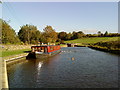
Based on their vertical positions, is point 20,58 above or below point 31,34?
below

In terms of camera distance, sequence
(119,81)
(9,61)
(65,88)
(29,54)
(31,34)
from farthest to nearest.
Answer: (31,34)
(29,54)
(9,61)
(119,81)
(65,88)

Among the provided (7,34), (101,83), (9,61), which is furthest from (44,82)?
(7,34)

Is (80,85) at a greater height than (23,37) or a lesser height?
lesser

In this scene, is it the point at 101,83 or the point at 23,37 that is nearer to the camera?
the point at 101,83

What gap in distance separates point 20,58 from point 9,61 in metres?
4.46

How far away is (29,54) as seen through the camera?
108 ft

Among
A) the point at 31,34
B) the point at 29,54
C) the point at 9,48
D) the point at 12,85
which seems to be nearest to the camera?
the point at 12,85

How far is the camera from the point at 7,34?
45.5 metres

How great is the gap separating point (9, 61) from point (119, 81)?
1793 cm

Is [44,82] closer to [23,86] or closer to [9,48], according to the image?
[23,86]

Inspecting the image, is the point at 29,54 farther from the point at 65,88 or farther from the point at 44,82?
the point at 65,88

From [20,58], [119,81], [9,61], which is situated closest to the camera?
[119,81]

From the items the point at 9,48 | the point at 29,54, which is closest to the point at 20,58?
the point at 29,54

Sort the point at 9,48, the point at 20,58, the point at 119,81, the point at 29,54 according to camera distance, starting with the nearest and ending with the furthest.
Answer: the point at 119,81
the point at 20,58
the point at 29,54
the point at 9,48
